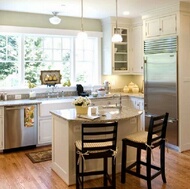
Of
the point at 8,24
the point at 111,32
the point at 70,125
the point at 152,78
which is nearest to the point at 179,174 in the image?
the point at 70,125

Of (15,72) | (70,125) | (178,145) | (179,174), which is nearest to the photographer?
(70,125)

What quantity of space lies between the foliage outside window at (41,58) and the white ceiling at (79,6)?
2.21 ft

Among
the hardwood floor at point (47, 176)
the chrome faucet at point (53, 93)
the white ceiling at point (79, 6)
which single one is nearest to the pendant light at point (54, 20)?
the white ceiling at point (79, 6)

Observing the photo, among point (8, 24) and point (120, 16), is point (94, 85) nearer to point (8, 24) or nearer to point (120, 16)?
point (120, 16)

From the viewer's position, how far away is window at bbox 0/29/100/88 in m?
5.64

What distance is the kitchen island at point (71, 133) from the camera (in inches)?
138

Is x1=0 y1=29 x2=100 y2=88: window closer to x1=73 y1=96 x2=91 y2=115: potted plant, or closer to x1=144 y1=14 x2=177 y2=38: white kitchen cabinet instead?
x1=144 y1=14 x2=177 y2=38: white kitchen cabinet

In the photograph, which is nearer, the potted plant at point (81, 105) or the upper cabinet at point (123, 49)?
the potted plant at point (81, 105)

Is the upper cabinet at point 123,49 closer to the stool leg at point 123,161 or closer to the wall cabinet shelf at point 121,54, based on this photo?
the wall cabinet shelf at point 121,54

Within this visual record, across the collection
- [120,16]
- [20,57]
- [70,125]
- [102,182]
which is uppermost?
[120,16]

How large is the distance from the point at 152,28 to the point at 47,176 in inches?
139

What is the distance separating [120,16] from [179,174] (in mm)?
3762

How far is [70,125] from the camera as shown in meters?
3.48

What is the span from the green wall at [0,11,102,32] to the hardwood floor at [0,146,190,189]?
2780 mm
